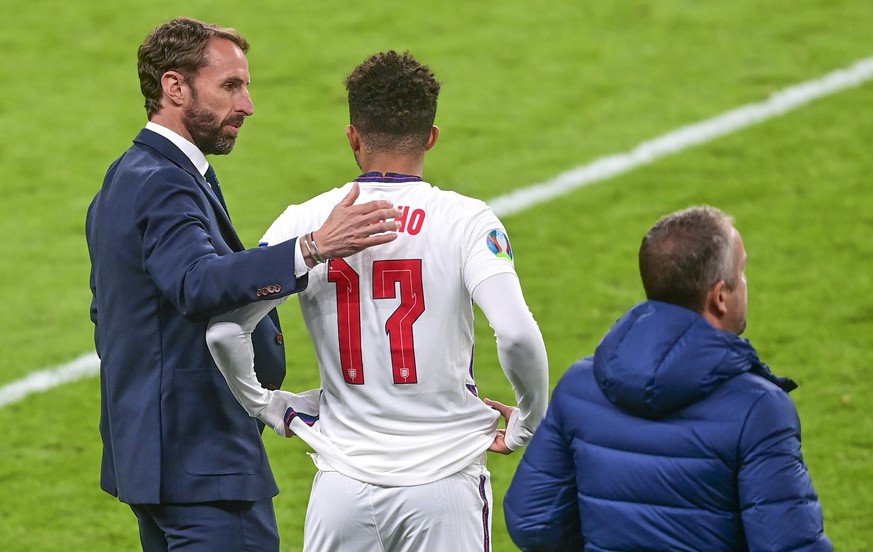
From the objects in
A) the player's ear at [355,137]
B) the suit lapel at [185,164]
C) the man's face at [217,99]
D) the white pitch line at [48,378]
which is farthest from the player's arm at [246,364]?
the white pitch line at [48,378]

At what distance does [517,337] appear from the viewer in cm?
310

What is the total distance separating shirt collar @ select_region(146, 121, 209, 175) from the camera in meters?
3.49

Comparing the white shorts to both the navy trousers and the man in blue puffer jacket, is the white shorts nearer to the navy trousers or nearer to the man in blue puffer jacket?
the navy trousers

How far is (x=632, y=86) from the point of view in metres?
9.43

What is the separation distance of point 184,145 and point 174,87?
151mm

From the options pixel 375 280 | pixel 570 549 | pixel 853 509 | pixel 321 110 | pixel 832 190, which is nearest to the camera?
pixel 570 549

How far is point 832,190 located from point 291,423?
18.1ft

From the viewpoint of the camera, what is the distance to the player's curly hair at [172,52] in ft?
11.6

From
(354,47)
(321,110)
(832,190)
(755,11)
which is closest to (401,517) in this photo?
(832,190)

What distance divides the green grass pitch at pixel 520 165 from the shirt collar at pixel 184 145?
2.21 metres

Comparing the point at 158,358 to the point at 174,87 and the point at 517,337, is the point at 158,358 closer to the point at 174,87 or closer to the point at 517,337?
the point at 174,87

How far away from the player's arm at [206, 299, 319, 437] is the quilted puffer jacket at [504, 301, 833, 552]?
32.4 inches

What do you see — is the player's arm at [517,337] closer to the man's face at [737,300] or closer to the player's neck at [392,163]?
the player's neck at [392,163]

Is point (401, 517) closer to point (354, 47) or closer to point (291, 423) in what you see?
point (291, 423)
